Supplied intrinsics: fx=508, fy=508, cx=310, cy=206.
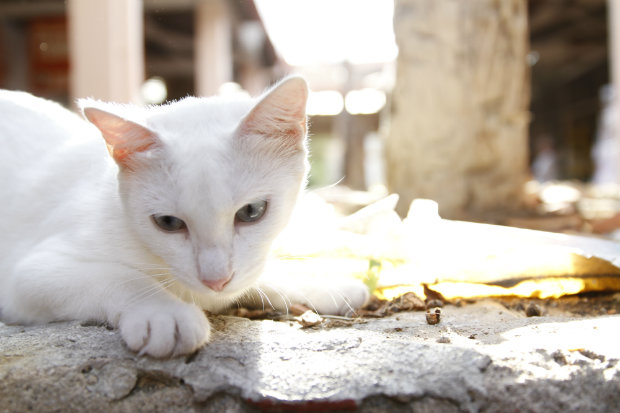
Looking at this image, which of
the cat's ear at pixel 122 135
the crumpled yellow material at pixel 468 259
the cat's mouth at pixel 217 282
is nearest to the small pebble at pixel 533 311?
the crumpled yellow material at pixel 468 259

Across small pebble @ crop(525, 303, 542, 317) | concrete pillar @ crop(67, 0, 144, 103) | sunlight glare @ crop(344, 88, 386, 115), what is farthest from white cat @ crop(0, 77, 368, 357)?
sunlight glare @ crop(344, 88, 386, 115)

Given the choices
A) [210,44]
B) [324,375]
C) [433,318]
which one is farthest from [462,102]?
[210,44]

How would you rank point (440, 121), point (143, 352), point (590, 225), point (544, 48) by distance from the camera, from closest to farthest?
point (143, 352), point (590, 225), point (440, 121), point (544, 48)

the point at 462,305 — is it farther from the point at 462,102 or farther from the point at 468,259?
the point at 462,102

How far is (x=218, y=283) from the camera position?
47.3 inches

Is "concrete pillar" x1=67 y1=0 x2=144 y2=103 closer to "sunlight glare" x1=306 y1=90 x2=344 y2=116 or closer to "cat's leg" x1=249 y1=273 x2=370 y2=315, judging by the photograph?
"cat's leg" x1=249 y1=273 x2=370 y2=315

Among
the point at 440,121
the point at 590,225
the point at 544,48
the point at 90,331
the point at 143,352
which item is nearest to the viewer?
the point at 143,352

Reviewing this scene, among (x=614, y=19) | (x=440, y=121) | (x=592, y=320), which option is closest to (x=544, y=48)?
(x=614, y=19)

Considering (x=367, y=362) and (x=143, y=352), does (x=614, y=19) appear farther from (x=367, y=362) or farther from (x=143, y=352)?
(x=143, y=352)

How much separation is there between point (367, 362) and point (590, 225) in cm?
287

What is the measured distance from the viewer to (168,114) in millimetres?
1447

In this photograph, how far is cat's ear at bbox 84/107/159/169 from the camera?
4.05 feet

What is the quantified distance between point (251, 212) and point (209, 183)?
0.16 m

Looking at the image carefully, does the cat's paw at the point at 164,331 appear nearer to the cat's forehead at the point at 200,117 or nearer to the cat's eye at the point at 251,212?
the cat's eye at the point at 251,212
